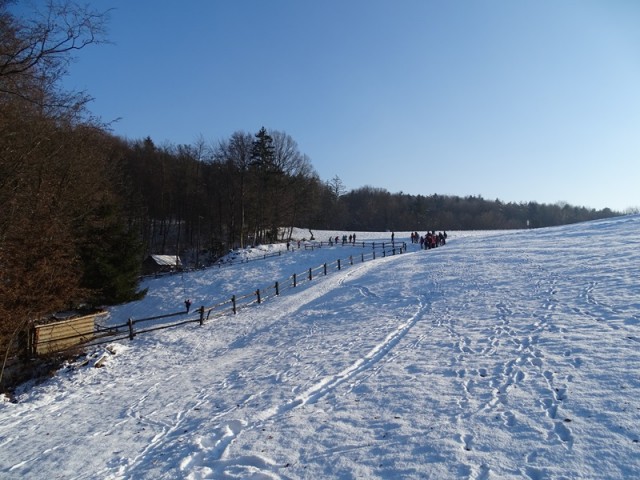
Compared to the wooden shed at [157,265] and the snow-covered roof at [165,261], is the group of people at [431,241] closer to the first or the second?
the wooden shed at [157,265]

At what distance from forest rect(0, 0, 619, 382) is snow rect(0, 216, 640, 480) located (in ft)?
14.6

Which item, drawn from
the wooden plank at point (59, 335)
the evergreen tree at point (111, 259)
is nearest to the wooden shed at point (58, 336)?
the wooden plank at point (59, 335)

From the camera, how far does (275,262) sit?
3822 cm

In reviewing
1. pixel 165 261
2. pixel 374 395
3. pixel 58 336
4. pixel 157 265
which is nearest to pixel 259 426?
pixel 374 395

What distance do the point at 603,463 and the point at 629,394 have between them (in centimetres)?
217

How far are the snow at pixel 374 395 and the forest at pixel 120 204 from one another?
4463 millimetres

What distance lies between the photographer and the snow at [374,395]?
5.73 metres

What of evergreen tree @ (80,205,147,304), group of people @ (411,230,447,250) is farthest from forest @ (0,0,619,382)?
group of people @ (411,230,447,250)

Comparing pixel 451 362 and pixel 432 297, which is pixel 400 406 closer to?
pixel 451 362

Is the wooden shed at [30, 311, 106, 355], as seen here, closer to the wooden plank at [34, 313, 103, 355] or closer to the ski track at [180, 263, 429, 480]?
the wooden plank at [34, 313, 103, 355]

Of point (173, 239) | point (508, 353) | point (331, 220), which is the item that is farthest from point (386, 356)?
point (331, 220)

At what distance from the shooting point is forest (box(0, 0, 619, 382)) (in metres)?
9.87

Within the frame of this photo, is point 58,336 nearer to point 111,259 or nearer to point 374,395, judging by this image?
point 111,259

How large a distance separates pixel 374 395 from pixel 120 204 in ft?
87.0
